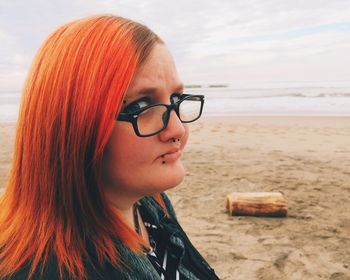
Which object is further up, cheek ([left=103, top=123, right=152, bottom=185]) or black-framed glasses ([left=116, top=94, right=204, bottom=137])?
black-framed glasses ([left=116, top=94, right=204, bottom=137])

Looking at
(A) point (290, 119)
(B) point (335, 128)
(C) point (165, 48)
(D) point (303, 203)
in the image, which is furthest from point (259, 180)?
(A) point (290, 119)

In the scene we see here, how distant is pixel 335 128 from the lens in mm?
11422

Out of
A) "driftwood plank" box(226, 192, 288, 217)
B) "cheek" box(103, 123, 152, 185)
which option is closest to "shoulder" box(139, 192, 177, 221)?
"cheek" box(103, 123, 152, 185)

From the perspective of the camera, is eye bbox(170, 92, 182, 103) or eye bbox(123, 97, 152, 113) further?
eye bbox(170, 92, 182, 103)

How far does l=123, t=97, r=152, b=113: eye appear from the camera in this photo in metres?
1.11

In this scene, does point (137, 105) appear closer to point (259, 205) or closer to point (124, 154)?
point (124, 154)

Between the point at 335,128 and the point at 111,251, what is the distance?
1158cm

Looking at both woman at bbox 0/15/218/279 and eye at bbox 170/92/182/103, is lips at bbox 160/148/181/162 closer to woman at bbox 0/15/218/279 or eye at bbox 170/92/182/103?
woman at bbox 0/15/218/279

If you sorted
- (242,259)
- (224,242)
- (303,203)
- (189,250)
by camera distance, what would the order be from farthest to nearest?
(303,203), (224,242), (242,259), (189,250)

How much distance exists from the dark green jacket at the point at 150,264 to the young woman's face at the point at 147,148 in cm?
20

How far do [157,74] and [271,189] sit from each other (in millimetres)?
4713

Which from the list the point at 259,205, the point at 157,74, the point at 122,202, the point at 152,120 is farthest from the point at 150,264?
the point at 259,205

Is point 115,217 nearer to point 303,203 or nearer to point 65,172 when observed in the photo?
point 65,172

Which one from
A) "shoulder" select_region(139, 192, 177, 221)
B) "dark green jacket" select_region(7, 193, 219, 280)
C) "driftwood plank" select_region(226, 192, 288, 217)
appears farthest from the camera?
"driftwood plank" select_region(226, 192, 288, 217)
